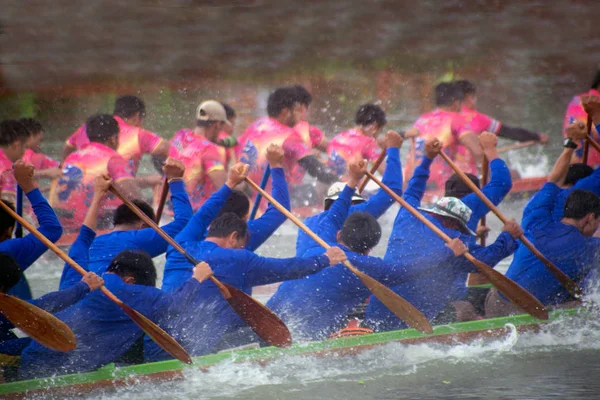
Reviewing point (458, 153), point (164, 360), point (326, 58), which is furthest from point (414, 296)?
point (326, 58)

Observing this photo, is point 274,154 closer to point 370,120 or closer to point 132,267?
point 132,267

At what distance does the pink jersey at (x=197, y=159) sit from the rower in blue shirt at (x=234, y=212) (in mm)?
1701

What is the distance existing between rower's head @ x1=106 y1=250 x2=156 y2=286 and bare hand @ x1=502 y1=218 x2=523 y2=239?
65.3 inches

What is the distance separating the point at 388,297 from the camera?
3.93m

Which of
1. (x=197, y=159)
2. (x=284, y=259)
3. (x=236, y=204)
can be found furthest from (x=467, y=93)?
(x=284, y=259)

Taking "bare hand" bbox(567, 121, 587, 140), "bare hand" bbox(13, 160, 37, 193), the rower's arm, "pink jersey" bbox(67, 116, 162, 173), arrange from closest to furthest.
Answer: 1. "bare hand" bbox(13, 160, 37, 193)
2. the rower's arm
3. "bare hand" bbox(567, 121, 587, 140)
4. "pink jersey" bbox(67, 116, 162, 173)

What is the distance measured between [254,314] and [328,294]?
1.09 ft

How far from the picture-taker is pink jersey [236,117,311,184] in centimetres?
632

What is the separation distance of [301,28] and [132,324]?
11676 millimetres

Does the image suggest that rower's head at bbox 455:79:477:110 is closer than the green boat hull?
No

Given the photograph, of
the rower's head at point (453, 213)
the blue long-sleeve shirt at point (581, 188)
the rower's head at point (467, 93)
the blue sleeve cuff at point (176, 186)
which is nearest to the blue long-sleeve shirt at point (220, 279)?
the blue sleeve cuff at point (176, 186)

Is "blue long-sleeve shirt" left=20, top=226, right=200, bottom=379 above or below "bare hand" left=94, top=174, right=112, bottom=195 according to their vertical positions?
below

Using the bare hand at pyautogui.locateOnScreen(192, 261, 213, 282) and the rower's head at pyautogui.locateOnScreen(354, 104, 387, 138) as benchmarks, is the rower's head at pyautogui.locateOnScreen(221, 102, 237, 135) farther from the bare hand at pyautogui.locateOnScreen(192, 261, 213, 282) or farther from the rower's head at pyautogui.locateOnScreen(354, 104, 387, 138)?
the bare hand at pyautogui.locateOnScreen(192, 261, 213, 282)

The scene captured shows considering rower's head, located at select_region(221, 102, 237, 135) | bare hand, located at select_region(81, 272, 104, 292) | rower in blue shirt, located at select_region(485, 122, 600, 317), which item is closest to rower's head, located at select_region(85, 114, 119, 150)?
rower's head, located at select_region(221, 102, 237, 135)
